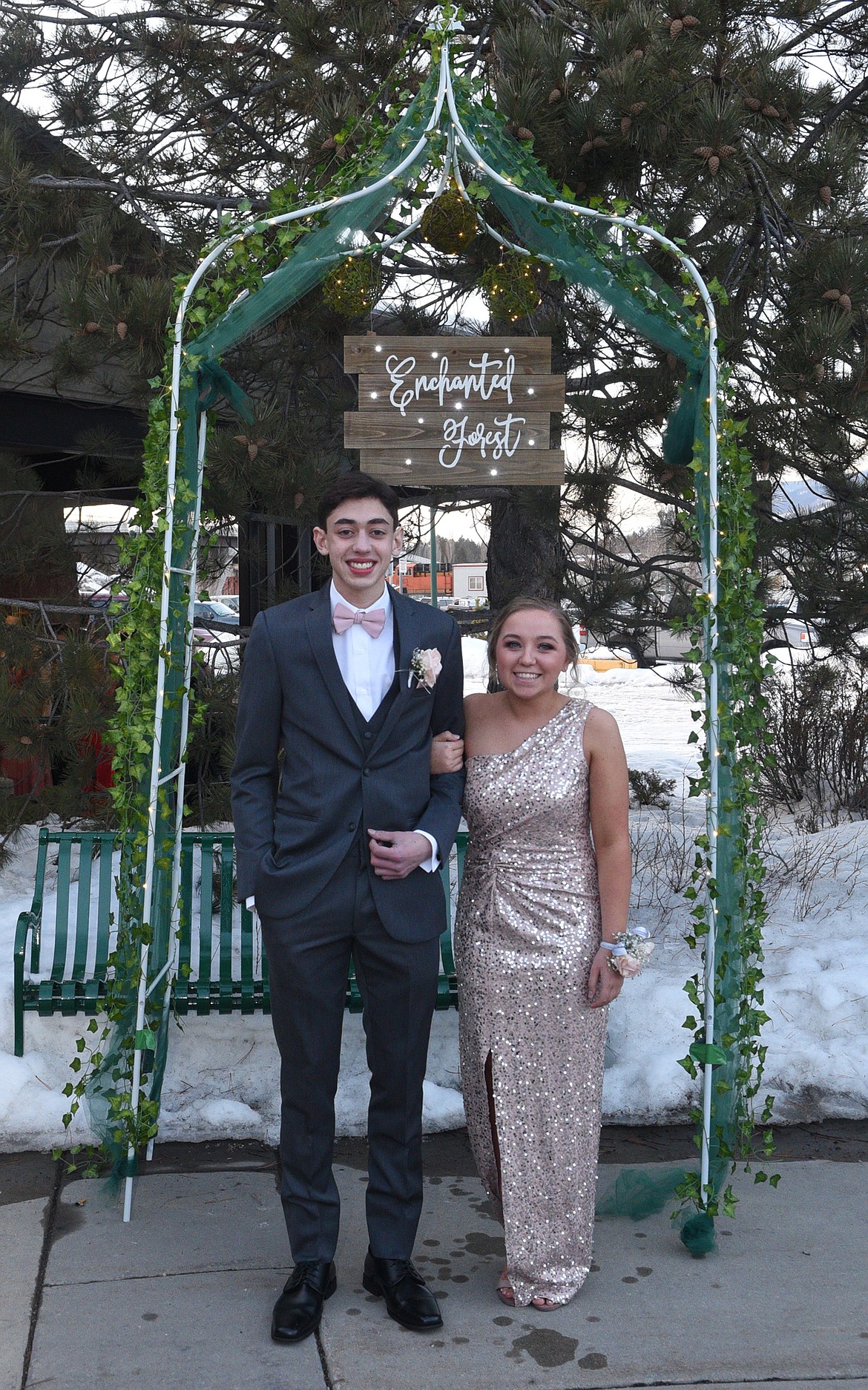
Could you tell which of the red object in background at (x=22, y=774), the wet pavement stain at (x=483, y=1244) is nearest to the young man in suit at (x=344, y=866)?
the wet pavement stain at (x=483, y=1244)

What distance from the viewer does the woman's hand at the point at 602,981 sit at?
3041mm

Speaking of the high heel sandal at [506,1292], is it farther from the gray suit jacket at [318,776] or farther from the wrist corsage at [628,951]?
the gray suit jacket at [318,776]

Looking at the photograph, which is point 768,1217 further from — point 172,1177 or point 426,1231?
point 172,1177

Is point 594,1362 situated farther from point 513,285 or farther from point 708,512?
point 513,285

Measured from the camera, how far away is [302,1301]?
2.90m

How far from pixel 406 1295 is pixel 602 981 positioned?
0.89 metres

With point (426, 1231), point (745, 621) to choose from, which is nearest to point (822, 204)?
point (745, 621)

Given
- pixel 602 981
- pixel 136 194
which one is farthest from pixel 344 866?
pixel 136 194

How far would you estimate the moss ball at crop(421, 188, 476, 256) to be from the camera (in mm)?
3775

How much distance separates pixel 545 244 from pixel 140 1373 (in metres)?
3.15

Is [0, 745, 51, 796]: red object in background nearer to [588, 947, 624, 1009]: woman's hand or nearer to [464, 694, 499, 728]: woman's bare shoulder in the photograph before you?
[464, 694, 499, 728]: woman's bare shoulder

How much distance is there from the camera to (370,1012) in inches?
118

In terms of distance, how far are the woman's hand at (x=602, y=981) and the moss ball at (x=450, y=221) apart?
2310mm

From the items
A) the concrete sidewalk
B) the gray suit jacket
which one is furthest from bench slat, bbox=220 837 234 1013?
the gray suit jacket
